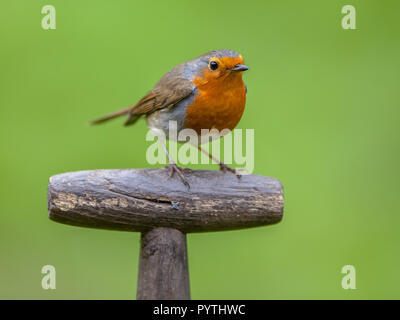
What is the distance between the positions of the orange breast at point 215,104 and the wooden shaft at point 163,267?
2.83 feet

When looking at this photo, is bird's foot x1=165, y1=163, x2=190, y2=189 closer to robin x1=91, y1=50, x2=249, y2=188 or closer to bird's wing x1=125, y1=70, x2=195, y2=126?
robin x1=91, y1=50, x2=249, y2=188

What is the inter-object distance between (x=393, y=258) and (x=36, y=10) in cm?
455

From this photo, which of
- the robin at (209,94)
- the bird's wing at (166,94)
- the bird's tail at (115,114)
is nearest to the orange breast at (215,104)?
the robin at (209,94)

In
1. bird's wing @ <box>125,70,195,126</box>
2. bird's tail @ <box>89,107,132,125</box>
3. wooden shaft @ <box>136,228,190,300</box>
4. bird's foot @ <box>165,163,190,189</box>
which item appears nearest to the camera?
wooden shaft @ <box>136,228,190,300</box>

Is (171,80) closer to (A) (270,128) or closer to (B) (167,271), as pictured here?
(B) (167,271)

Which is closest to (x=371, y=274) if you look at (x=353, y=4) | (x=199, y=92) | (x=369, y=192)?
(x=369, y=192)

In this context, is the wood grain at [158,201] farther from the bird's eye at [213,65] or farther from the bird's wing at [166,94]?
the bird's eye at [213,65]

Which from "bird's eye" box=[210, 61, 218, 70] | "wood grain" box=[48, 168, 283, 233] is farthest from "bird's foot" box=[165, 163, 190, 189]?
"bird's eye" box=[210, 61, 218, 70]

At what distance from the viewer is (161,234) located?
12.5 feet

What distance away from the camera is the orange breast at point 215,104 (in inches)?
171

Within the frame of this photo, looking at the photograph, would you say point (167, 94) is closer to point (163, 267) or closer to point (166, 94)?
point (166, 94)

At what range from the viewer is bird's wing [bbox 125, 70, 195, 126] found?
175 inches

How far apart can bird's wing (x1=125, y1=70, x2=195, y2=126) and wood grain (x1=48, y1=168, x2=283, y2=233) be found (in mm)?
656
